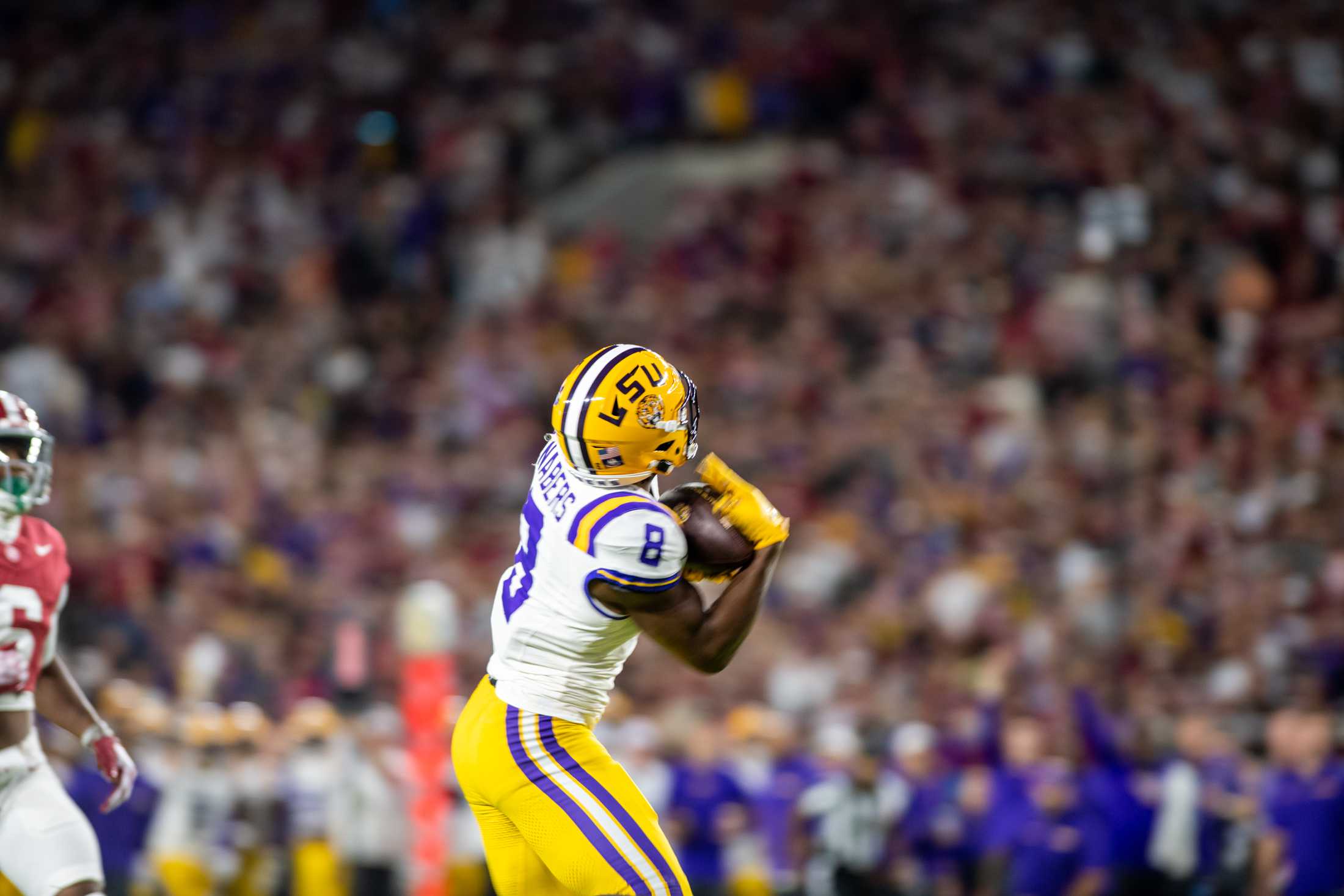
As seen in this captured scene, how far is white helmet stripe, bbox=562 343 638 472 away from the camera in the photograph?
464 cm

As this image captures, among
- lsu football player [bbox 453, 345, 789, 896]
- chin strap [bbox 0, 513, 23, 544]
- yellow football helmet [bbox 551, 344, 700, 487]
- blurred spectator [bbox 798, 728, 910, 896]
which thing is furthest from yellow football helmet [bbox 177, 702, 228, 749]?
yellow football helmet [bbox 551, 344, 700, 487]

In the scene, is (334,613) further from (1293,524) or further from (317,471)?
(1293,524)

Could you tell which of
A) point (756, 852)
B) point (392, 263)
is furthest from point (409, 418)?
point (756, 852)

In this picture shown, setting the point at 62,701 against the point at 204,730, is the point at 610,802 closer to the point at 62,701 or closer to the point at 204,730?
the point at 62,701

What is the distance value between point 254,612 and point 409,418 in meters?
2.09

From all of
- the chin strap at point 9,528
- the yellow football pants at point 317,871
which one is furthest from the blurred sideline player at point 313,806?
the chin strap at point 9,528

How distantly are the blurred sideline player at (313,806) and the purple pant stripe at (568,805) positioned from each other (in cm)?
570

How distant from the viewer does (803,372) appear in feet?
39.6

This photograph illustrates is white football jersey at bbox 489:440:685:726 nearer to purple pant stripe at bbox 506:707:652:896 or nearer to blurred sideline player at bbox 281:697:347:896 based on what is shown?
purple pant stripe at bbox 506:707:652:896

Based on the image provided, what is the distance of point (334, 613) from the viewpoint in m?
11.5

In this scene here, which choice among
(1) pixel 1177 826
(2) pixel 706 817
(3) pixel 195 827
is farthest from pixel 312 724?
(1) pixel 1177 826

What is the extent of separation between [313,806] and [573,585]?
6067 mm

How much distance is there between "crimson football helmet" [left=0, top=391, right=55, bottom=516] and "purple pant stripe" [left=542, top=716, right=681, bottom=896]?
1.67 m

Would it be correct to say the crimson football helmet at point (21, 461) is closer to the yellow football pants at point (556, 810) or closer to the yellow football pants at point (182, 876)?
the yellow football pants at point (556, 810)
